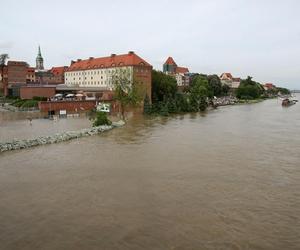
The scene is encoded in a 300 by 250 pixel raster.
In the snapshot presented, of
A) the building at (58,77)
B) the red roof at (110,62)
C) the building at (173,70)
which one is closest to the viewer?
the red roof at (110,62)

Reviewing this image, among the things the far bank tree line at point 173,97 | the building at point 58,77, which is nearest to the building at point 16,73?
the building at point 58,77

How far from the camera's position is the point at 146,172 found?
13211 mm

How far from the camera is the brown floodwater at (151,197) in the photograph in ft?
25.3

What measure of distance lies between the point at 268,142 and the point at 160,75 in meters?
38.4

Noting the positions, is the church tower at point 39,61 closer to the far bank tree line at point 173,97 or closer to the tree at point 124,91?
the far bank tree line at point 173,97

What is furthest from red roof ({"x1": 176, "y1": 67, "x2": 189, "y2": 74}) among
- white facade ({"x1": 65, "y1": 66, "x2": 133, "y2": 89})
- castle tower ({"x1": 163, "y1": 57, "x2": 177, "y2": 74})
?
white facade ({"x1": 65, "y1": 66, "x2": 133, "y2": 89})

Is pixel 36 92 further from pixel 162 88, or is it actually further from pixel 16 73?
pixel 16 73

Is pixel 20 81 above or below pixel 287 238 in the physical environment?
above

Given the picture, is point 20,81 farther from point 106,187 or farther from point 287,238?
point 287,238

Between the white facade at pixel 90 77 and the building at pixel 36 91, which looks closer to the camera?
the building at pixel 36 91

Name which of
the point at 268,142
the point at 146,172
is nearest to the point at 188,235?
the point at 146,172

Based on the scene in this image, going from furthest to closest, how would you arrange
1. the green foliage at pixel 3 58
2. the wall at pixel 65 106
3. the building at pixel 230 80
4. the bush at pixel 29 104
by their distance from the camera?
the building at pixel 230 80 → the green foliage at pixel 3 58 → the bush at pixel 29 104 → the wall at pixel 65 106

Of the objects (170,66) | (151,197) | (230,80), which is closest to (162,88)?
(170,66)

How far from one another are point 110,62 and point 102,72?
2.66 m
